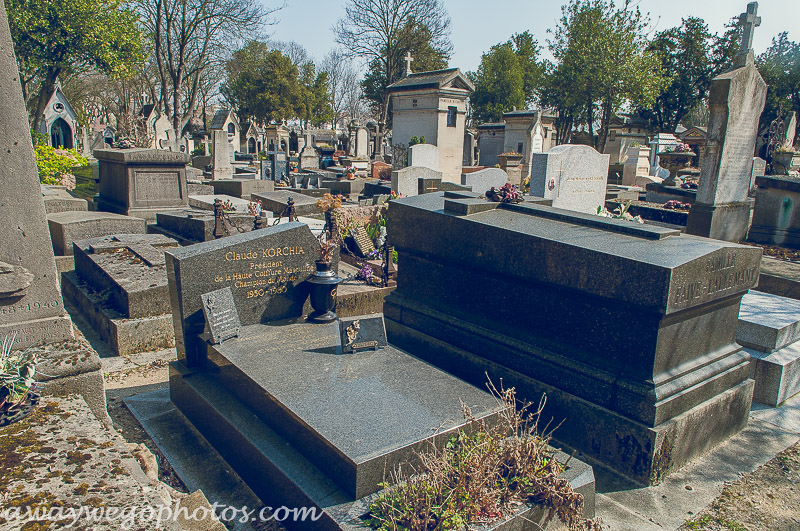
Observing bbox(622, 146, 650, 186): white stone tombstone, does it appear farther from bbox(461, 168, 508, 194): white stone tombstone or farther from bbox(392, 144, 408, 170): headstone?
bbox(461, 168, 508, 194): white stone tombstone

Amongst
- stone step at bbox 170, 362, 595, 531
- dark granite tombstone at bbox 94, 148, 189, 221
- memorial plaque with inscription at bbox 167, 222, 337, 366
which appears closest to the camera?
stone step at bbox 170, 362, 595, 531

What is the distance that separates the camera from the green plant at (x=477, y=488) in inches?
107

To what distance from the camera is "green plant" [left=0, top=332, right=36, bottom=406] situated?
3074 millimetres

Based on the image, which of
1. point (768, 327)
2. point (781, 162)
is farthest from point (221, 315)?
point (781, 162)

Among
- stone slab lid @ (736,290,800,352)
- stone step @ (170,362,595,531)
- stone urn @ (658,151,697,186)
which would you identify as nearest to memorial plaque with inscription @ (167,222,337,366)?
stone step @ (170,362,595,531)

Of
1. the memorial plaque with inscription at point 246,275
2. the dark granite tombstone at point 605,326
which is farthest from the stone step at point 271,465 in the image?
the dark granite tombstone at point 605,326

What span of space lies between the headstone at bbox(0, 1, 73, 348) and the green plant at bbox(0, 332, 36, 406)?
0.54 m

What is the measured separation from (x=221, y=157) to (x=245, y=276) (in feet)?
49.0

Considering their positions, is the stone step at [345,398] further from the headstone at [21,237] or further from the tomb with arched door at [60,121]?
the tomb with arched door at [60,121]

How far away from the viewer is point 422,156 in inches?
682

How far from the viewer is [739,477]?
4.00m

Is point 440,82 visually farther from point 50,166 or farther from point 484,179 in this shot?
point 50,166

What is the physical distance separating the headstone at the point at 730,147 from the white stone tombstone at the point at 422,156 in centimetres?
848

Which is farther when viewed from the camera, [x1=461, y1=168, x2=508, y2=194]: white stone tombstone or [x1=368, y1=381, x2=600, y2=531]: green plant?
[x1=461, y1=168, x2=508, y2=194]: white stone tombstone
